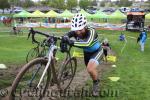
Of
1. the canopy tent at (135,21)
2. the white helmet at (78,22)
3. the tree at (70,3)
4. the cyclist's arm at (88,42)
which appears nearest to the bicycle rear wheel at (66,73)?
the cyclist's arm at (88,42)

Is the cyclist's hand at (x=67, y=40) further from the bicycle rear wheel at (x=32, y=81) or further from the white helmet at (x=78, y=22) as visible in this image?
the white helmet at (x=78, y=22)

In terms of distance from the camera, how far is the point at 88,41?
27.2ft

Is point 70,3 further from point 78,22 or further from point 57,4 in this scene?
point 78,22

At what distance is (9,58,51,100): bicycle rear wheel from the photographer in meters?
6.70

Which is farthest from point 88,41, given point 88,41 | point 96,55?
point 96,55

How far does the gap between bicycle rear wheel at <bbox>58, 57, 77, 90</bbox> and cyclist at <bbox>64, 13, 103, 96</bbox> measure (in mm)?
408

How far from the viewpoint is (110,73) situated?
517 inches

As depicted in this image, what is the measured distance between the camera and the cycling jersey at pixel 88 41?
26.6 ft

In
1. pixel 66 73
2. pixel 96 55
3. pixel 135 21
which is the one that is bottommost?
pixel 135 21

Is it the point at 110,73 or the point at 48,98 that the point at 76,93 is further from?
the point at 110,73

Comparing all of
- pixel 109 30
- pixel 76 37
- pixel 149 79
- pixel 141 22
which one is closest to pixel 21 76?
pixel 76 37

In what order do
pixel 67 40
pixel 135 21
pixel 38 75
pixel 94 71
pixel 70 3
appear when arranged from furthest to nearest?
pixel 70 3 < pixel 135 21 < pixel 94 71 < pixel 67 40 < pixel 38 75

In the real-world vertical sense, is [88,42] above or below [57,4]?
above

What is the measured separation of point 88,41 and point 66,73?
1.20 meters
